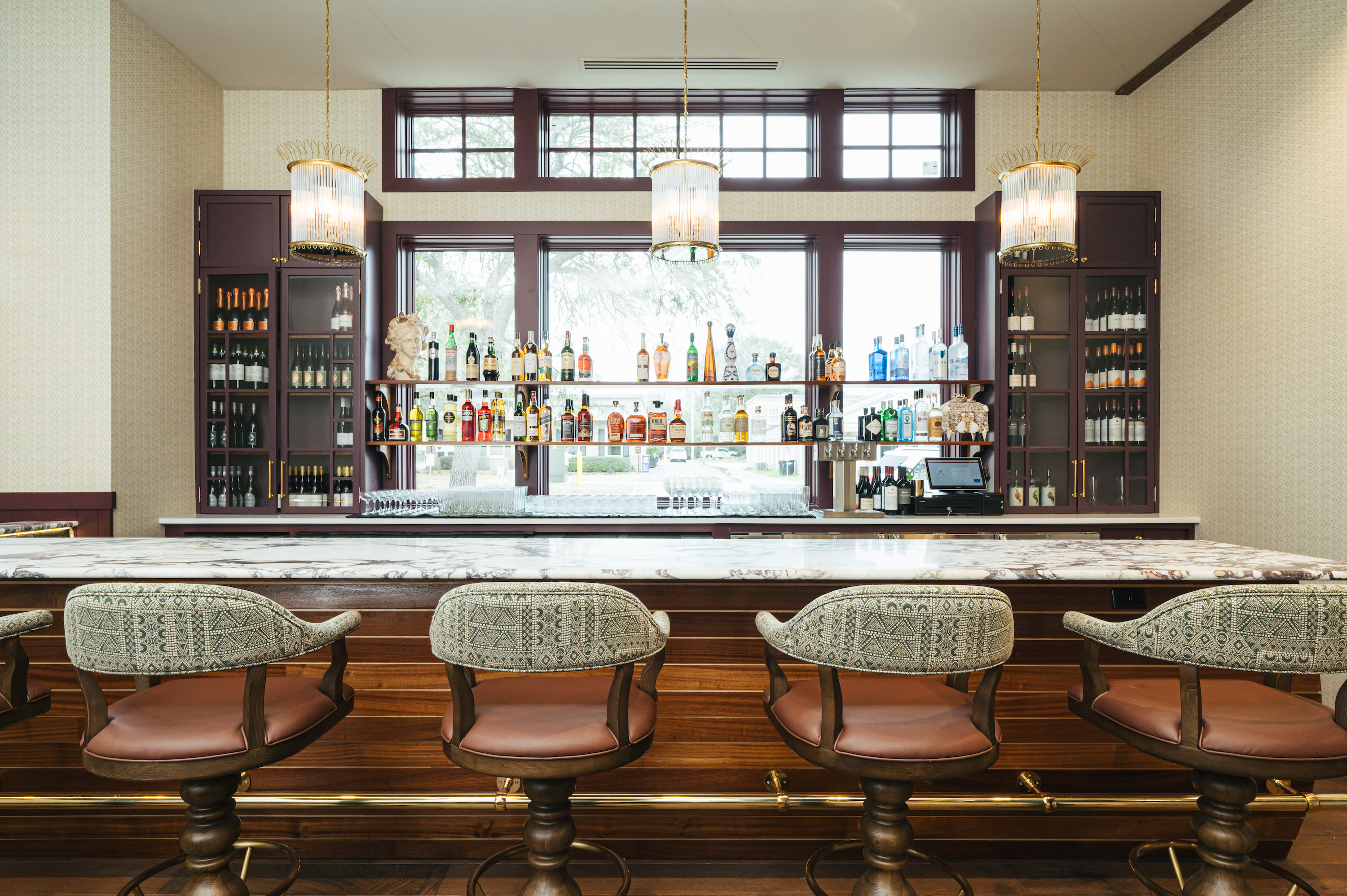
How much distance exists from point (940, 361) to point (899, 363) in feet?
1.02

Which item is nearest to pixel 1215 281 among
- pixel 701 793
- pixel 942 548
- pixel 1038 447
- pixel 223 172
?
pixel 1038 447

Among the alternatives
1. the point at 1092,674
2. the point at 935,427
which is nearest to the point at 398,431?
the point at 935,427

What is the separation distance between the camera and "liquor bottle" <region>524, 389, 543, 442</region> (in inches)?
186

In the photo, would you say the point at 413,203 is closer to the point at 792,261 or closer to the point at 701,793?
the point at 792,261

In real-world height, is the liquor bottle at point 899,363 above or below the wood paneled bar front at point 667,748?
above

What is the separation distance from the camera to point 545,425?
4738mm

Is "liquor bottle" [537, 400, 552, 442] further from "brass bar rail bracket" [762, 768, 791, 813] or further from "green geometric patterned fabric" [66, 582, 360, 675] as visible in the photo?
"green geometric patterned fabric" [66, 582, 360, 675]

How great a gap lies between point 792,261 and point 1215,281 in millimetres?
2649

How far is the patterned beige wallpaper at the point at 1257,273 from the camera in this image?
3453 mm

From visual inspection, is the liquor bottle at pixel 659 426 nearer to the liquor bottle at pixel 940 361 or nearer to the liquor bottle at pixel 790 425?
the liquor bottle at pixel 790 425

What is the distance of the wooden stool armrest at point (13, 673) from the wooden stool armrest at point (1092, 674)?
2690 mm

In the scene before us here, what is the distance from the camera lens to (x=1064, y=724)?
7.25 ft

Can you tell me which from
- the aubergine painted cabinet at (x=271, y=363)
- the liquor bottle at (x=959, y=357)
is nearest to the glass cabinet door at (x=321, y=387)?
the aubergine painted cabinet at (x=271, y=363)

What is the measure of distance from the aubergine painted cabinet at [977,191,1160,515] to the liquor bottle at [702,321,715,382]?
1901 millimetres
